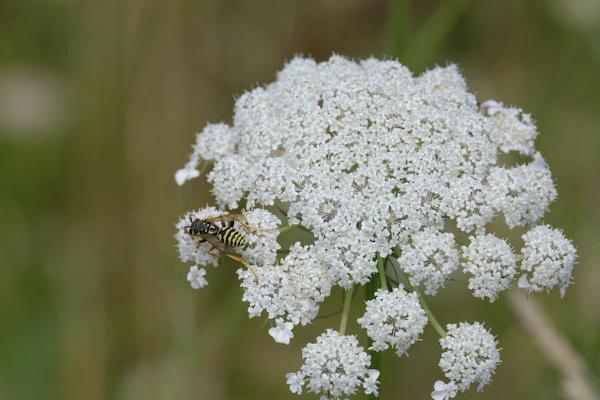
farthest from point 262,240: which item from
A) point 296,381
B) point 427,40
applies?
point 427,40

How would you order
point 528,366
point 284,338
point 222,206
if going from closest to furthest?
1. point 284,338
2. point 222,206
3. point 528,366

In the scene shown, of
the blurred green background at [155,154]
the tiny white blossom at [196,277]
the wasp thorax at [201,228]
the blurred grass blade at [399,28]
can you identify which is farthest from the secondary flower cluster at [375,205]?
the blurred green background at [155,154]

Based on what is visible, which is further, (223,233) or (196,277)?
(196,277)

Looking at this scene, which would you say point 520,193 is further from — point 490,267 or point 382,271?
point 382,271

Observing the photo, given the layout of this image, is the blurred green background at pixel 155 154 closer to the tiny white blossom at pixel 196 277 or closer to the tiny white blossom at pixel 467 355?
the tiny white blossom at pixel 196 277

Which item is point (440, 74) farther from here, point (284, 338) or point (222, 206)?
point (284, 338)

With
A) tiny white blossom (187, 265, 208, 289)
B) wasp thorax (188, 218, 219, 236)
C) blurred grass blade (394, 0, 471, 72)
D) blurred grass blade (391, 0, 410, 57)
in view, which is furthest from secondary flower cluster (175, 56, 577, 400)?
blurred grass blade (394, 0, 471, 72)

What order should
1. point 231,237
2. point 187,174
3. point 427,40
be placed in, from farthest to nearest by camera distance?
point 427,40, point 187,174, point 231,237

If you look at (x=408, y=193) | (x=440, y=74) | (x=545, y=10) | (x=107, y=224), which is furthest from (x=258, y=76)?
(x=408, y=193)
